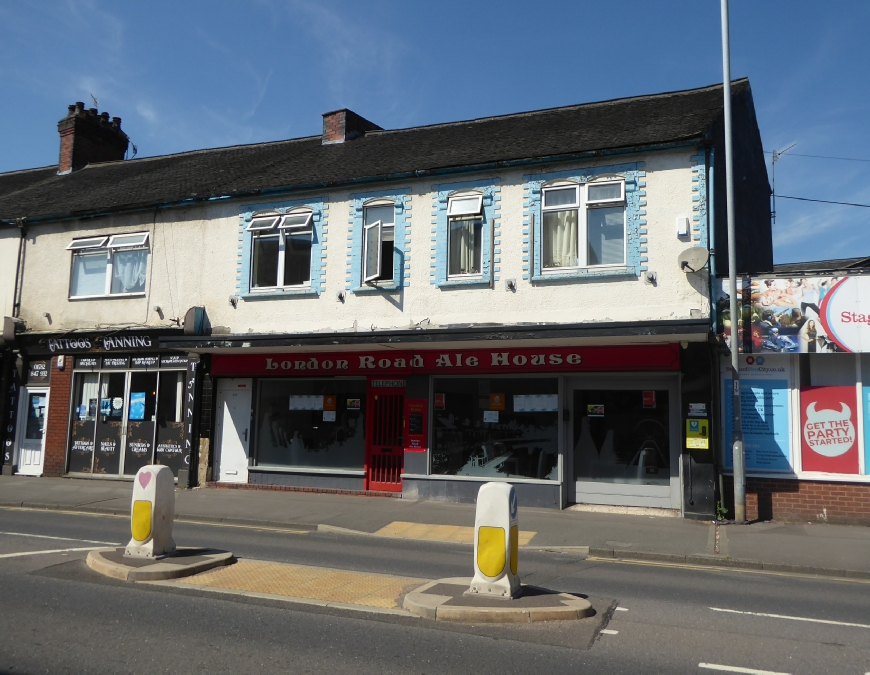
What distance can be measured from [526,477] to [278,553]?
20.0 feet

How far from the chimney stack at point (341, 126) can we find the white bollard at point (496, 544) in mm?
13936

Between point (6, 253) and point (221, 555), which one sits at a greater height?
point (6, 253)

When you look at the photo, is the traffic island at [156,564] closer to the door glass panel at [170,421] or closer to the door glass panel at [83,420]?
the door glass panel at [170,421]

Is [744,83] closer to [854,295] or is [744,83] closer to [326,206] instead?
[854,295]

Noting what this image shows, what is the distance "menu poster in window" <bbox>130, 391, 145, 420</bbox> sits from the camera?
17703 millimetres

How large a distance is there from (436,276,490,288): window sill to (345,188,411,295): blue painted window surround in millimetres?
818

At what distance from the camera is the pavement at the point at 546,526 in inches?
397

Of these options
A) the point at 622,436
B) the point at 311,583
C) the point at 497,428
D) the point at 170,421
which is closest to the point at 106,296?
the point at 170,421

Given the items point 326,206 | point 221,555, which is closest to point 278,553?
point 221,555

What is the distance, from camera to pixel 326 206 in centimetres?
1605

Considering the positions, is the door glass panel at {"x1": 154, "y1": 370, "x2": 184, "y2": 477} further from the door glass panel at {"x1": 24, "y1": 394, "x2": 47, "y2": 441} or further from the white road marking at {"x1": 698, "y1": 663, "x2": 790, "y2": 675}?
the white road marking at {"x1": 698, "y1": 663, "x2": 790, "y2": 675}

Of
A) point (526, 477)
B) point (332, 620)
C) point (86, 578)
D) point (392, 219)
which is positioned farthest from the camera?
point (392, 219)

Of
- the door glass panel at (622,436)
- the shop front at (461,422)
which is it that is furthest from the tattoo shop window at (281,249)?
the door glass panel at (622,436)

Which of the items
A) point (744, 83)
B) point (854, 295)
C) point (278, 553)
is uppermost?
point (744, 83)
